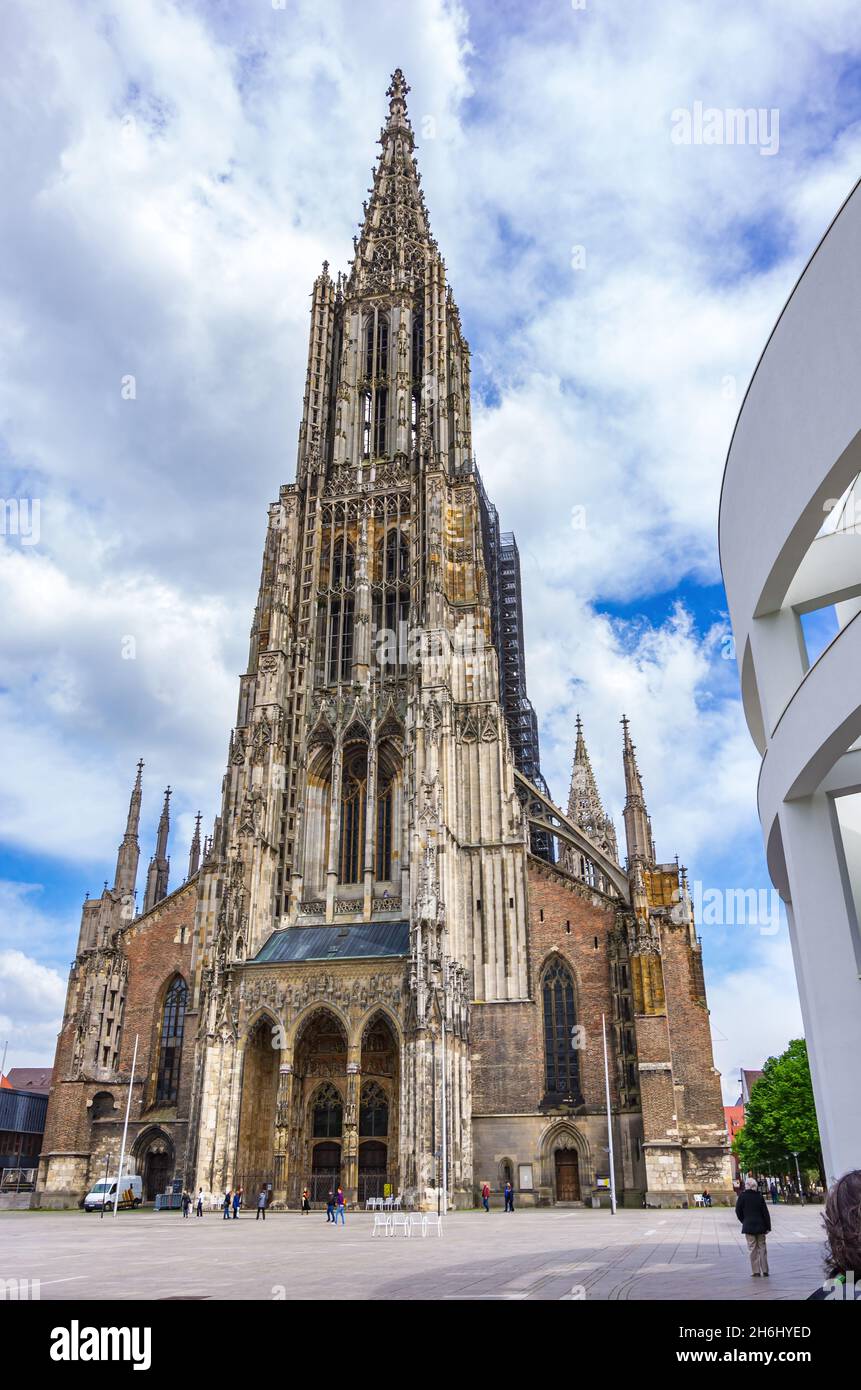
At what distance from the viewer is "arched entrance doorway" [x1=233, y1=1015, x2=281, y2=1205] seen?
→ 1407 inches

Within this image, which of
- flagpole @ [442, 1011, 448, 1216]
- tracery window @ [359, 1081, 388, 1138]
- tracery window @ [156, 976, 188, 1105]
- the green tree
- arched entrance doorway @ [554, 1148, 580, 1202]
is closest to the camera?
flagpole @ [442, 1011, 448, 1216]

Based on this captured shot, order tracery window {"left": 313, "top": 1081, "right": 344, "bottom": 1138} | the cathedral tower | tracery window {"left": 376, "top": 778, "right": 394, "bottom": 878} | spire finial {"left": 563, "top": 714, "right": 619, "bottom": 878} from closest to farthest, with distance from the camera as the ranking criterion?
the cathedral tower → tracery window {"left": 313, "top": 1081, "right": 344, "bottom": 1138} → tracery window {"left": 376, "top": 778, "right": 394, "bottom": 878} → spire finial {"left": 563, "top": 714, "right": 619, "bottom": 878}

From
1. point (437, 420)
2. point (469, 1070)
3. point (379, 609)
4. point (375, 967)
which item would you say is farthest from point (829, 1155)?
point (437, 420)

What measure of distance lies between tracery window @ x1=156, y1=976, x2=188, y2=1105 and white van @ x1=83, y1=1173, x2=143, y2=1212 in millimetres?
3483

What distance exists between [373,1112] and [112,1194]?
1058cm

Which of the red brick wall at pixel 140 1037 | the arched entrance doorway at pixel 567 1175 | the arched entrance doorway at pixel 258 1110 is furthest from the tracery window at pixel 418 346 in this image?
the arched entrance doorway at pixel 567 1175

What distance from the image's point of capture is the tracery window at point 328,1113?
37594mm

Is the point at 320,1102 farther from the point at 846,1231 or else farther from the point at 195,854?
the point at 846,1231

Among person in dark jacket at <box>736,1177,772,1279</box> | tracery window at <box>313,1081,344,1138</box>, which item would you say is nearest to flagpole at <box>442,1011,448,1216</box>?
tracery window at <box>313,1081,344,1138</box>

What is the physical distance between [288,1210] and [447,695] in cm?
2111

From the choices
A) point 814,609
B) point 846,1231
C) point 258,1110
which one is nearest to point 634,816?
point 258,1110

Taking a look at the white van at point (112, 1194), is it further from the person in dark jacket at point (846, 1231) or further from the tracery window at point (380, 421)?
the person in dark jacket at point (846, 1231)

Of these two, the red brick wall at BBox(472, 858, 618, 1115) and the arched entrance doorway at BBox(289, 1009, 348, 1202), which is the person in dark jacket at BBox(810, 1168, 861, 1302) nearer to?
the arched entrance doorway at BBox(289, 1009, 348, 1202)

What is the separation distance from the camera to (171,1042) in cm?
4369
